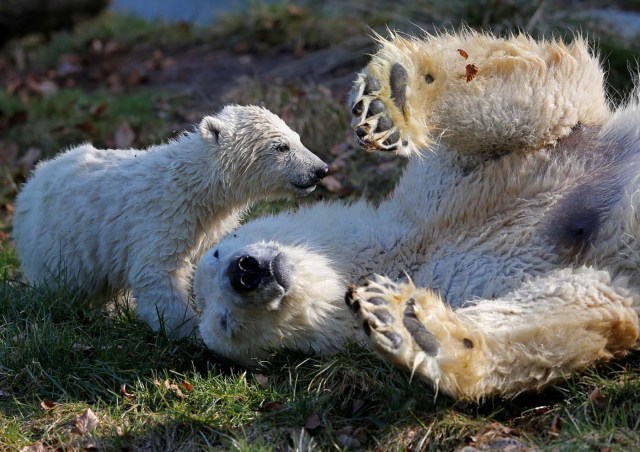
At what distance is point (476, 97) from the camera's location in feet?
13.2

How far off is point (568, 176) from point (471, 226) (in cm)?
47

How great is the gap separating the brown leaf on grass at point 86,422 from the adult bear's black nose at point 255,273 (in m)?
0.82

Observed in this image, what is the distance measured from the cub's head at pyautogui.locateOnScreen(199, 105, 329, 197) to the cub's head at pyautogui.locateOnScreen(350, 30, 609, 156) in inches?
40.0

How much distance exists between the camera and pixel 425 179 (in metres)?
4.21

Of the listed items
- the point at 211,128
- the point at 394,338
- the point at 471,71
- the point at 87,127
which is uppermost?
the point at 471,71

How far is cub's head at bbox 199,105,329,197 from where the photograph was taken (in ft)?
16.5

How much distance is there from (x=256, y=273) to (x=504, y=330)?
989mm

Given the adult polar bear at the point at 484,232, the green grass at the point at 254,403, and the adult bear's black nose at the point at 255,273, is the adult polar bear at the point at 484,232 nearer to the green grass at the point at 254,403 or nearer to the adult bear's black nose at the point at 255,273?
the adult bear's black nose at the point at 255,273

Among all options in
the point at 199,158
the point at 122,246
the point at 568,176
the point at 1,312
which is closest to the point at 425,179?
the point at 568,176

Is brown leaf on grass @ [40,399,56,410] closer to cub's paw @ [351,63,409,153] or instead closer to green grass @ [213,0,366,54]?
cub's paw @ [351,63,409,153]

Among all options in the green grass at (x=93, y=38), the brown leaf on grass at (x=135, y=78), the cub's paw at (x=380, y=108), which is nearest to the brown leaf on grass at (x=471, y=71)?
the cub's paw at (x=380, y=108)

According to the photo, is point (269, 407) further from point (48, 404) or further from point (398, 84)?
point (398, 84)

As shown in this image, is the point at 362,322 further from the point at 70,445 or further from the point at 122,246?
the point at 122,246

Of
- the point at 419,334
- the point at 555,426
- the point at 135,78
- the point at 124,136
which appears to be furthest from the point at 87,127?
the point at 555,426
